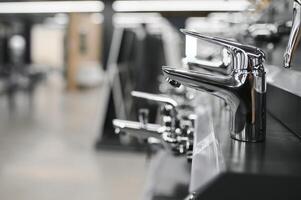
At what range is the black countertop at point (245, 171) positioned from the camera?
1.73ft

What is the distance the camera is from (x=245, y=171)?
54 cm

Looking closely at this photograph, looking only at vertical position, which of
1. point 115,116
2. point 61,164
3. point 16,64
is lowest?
point 16,64

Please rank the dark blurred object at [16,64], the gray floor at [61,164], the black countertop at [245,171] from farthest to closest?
the dark blurred object at [16,64] → the gray floor at [61,164] → the black countertop at [245,171]

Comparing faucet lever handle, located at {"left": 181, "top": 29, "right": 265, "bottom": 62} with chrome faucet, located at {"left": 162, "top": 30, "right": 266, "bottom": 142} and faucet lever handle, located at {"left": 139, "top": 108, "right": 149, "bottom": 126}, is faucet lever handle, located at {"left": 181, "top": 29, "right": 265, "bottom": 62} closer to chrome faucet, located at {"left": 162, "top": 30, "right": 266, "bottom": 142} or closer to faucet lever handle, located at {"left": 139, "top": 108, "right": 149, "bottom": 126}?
chrome faucet, located at {"left": 162, "top": 30, "right": 266, "bottom": 142}

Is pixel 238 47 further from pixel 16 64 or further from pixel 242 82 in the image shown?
pixel 16 64

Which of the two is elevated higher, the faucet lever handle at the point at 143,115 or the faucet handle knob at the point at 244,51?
the faucet handle knob at the point at 244,51

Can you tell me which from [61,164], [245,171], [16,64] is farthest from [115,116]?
[16,64]

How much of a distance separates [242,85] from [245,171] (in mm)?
229

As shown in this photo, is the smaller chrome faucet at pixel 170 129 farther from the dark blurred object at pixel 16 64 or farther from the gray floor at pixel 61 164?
the dark blurred object at pixel 16 64

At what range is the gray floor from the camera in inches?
102

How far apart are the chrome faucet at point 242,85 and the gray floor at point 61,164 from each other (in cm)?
196

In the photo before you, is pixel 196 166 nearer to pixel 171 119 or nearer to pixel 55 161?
pixel 171 119

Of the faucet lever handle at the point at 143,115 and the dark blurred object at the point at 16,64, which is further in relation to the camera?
the dark blurred object at the point at 16,64

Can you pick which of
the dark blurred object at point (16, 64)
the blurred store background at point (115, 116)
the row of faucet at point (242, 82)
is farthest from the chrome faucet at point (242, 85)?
the dark blurred object at point (16, 64)
